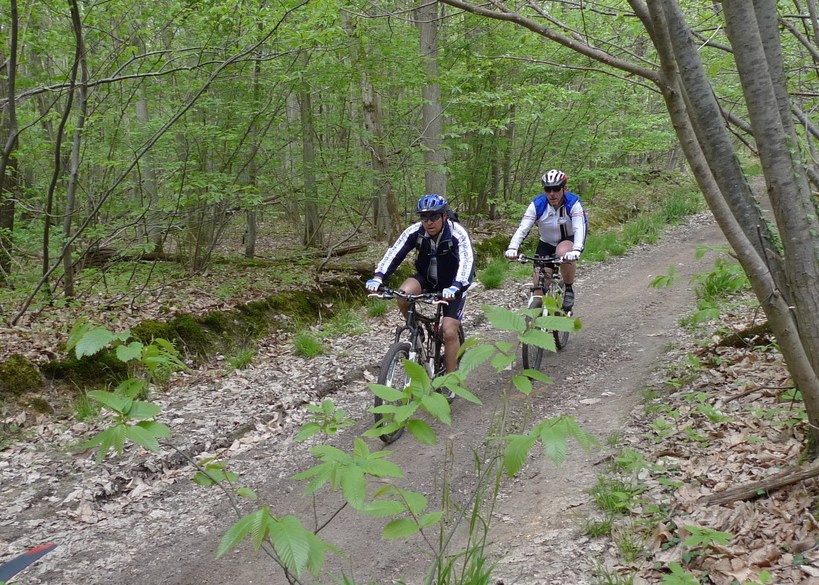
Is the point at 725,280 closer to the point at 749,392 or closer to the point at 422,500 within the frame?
the point at 749,392

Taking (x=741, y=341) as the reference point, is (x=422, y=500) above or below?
above

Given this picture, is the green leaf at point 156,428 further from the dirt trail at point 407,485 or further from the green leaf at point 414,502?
the dirt trail at point 407,485

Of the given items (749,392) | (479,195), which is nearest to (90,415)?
(749,392)

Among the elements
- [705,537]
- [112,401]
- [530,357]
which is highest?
[112,401]

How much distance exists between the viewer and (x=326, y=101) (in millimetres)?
11094

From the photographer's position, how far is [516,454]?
5.68 feet

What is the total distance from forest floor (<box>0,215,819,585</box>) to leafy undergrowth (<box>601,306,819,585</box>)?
1 cm

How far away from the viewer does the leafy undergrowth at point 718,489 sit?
296 cm

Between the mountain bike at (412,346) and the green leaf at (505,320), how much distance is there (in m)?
2.95

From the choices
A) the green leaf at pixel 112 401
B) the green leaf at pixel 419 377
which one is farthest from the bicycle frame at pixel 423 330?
the green leaf at pixel 112 401

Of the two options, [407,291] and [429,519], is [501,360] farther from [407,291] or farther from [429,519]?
[407,291]

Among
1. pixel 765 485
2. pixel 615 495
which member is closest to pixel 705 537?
pixel 765 485

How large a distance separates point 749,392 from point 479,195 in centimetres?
1080

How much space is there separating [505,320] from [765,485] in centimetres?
267
